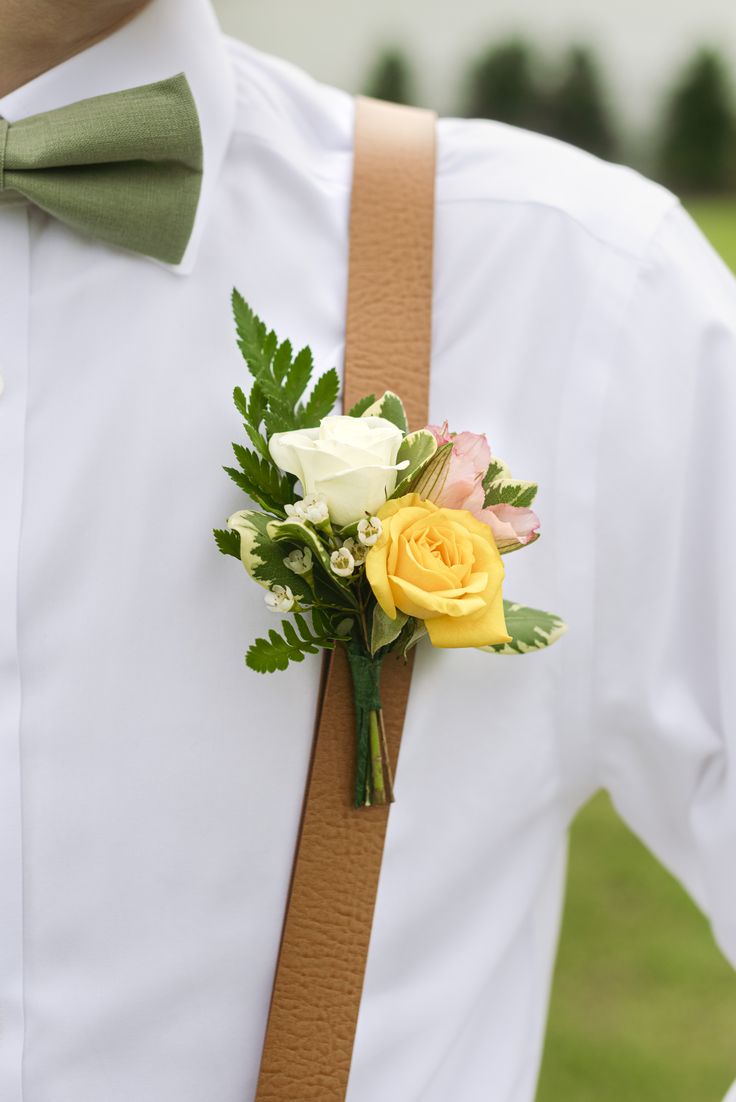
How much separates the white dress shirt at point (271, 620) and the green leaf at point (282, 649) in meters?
0.08

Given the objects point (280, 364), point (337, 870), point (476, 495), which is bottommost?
point (337, 870)

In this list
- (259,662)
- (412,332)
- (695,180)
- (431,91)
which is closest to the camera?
(259,662)

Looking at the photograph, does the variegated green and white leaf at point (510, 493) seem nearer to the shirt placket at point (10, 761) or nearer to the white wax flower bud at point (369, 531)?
the white wax flower bud at point (369, 531)

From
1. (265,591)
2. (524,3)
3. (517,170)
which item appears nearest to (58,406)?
(265,591)

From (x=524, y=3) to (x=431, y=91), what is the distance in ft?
13.1

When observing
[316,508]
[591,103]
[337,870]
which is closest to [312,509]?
[316,508]

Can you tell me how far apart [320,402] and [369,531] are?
0.14m

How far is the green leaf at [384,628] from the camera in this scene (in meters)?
0.99

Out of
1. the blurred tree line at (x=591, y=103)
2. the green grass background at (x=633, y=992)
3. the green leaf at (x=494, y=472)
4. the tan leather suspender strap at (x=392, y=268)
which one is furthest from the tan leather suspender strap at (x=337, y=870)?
the blurred tree line at (x=591, y=103)

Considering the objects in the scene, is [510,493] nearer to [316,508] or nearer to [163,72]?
[316,508]

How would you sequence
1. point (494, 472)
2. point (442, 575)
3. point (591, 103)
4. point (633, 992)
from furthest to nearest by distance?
point (591, 103) < point (633, 992) < point (494, 472) < point (442, 575)

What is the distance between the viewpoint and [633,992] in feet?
12.0

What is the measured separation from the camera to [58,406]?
3.54 feet

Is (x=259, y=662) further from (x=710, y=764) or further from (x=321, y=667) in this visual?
(x=710, y=764)
